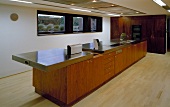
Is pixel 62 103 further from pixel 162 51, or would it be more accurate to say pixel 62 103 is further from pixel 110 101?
pixel 162 51

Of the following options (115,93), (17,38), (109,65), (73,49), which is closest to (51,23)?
(17,38)

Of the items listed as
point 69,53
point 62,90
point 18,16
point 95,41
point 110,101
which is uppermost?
point 18,16

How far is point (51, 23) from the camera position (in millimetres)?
6281

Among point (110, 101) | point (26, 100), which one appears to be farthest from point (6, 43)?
point (110, 101)

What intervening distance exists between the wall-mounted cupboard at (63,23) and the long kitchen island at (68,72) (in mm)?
2611

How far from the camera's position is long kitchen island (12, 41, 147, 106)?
272cm

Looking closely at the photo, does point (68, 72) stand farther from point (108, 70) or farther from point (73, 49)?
point (108, 70)

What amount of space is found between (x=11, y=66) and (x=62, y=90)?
2.67 m

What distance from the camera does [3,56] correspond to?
181 inches

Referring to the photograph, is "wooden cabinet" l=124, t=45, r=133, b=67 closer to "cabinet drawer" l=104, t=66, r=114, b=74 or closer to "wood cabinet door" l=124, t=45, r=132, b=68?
"wood cabinet door" l=124, t=45, r=132, b=68

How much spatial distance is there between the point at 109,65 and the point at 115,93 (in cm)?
91

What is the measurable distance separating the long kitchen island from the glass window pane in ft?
8.60

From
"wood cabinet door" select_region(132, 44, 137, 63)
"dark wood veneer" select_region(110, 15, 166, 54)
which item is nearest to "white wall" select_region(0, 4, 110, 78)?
"wood cabinet door" select_region(132, 44, 137, 63)

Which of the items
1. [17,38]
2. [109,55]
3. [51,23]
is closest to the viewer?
[109,55]
